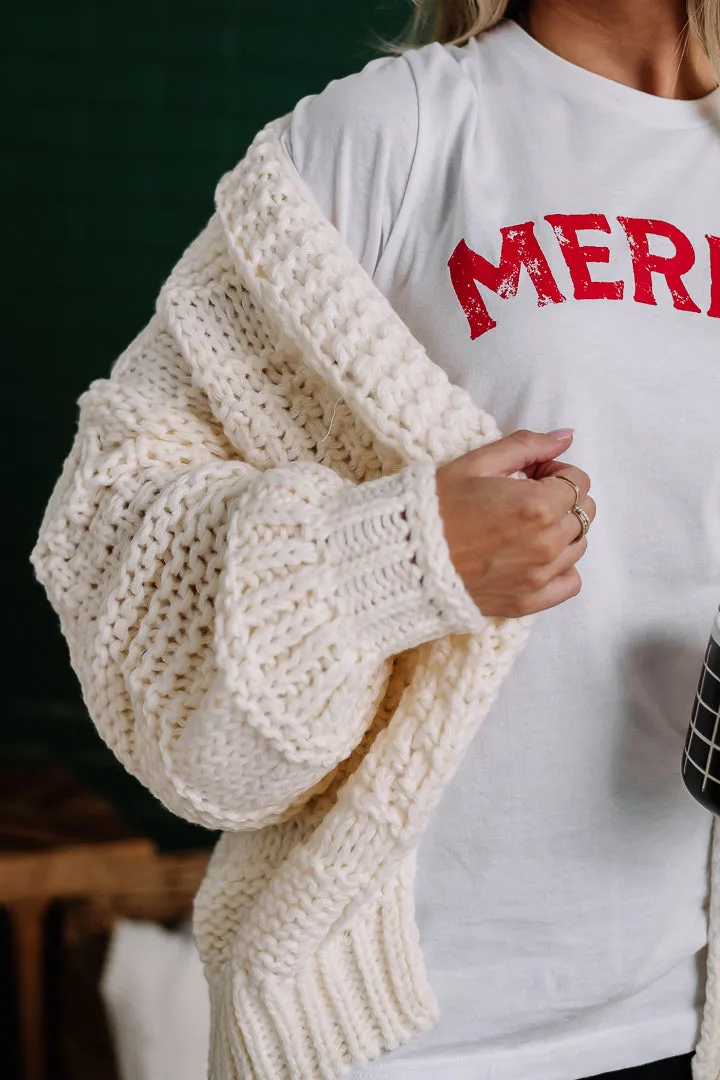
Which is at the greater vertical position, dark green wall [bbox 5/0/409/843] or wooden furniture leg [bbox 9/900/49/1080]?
dark green wall [bbox 5/0/409/843]

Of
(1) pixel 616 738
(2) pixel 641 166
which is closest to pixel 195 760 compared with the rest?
(1) pixel 616 738

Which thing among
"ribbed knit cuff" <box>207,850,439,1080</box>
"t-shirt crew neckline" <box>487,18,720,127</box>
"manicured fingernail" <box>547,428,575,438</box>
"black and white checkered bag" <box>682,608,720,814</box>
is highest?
"t-shirt crew neckline" <box>487,18,720,127</box>

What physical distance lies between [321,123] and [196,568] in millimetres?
316

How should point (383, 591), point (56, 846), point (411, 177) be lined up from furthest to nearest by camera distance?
point (56, 846), point (411, 177), point (383, 591)

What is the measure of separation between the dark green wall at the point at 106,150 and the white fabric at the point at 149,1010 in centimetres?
61

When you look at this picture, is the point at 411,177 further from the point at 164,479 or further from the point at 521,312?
the point at 164,479

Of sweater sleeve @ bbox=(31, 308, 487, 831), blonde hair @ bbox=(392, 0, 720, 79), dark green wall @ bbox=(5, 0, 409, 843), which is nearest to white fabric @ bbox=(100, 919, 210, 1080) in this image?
dark green wall @ bbox=(5, 0, 409, 843)

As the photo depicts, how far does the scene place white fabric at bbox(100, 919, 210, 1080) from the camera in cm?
171

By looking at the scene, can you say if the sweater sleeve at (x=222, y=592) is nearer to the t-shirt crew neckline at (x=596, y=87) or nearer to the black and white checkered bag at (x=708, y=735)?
the black and white checkered bag at (x=708, y=735)

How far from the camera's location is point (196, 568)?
74 cm

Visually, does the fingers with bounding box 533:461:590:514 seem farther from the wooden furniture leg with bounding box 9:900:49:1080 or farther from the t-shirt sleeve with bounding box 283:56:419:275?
the wooden furniture leg with bounding box 9:900:49:1080

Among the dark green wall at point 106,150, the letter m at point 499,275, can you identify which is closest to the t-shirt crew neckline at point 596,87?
the letter m at point 499,275

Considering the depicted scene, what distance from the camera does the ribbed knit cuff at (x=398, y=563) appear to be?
68cm

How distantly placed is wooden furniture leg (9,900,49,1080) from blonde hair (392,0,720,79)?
→ 1.32 metres
